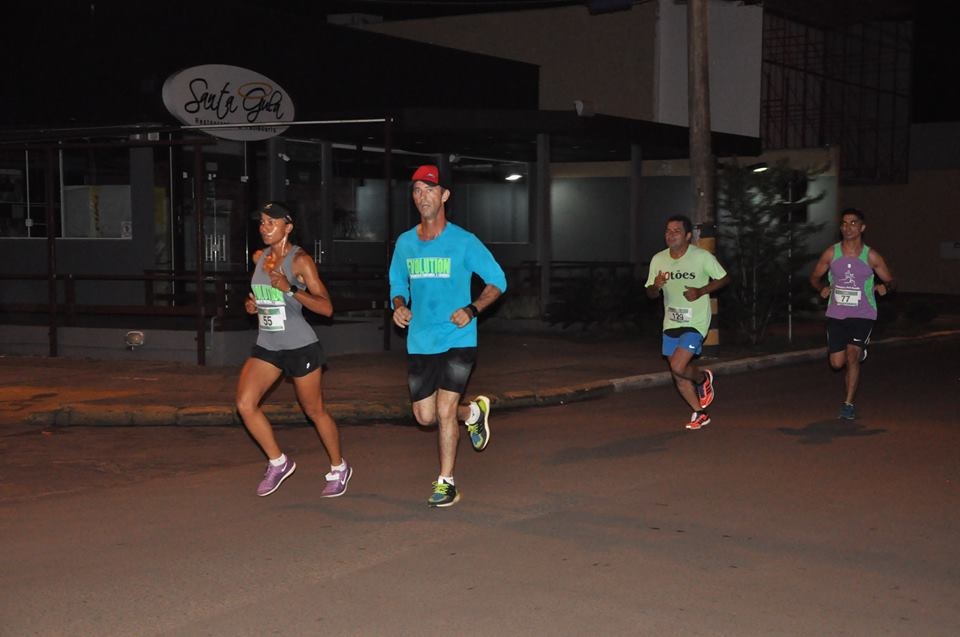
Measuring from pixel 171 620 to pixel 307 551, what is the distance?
1352 millimetres

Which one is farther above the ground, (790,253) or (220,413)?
(790,253)

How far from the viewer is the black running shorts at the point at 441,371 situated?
8.08 meters

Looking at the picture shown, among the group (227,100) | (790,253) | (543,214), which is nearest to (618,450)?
(790,253)

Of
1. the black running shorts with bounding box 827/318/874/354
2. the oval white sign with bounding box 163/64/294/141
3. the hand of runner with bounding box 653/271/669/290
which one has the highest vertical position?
the oval white sign with bounding box 163/64/294/141

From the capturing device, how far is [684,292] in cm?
1116

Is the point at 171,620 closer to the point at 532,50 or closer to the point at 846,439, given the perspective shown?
the point at 846,439

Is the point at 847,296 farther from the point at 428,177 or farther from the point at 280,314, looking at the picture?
the point at 280,314

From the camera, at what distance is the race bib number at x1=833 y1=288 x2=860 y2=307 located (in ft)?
39.8

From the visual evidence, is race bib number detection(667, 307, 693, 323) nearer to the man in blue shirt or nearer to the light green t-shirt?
the light green t-shirt

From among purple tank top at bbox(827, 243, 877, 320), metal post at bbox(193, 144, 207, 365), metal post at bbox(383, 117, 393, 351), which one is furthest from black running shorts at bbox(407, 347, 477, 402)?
metal post at bbox(193, 144, 207, 365)

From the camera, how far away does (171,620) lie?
18.8ft

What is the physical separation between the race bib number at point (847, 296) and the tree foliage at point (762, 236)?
754 centimetres

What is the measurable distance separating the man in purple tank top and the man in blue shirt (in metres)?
5.22

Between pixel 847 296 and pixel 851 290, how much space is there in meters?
0.07
